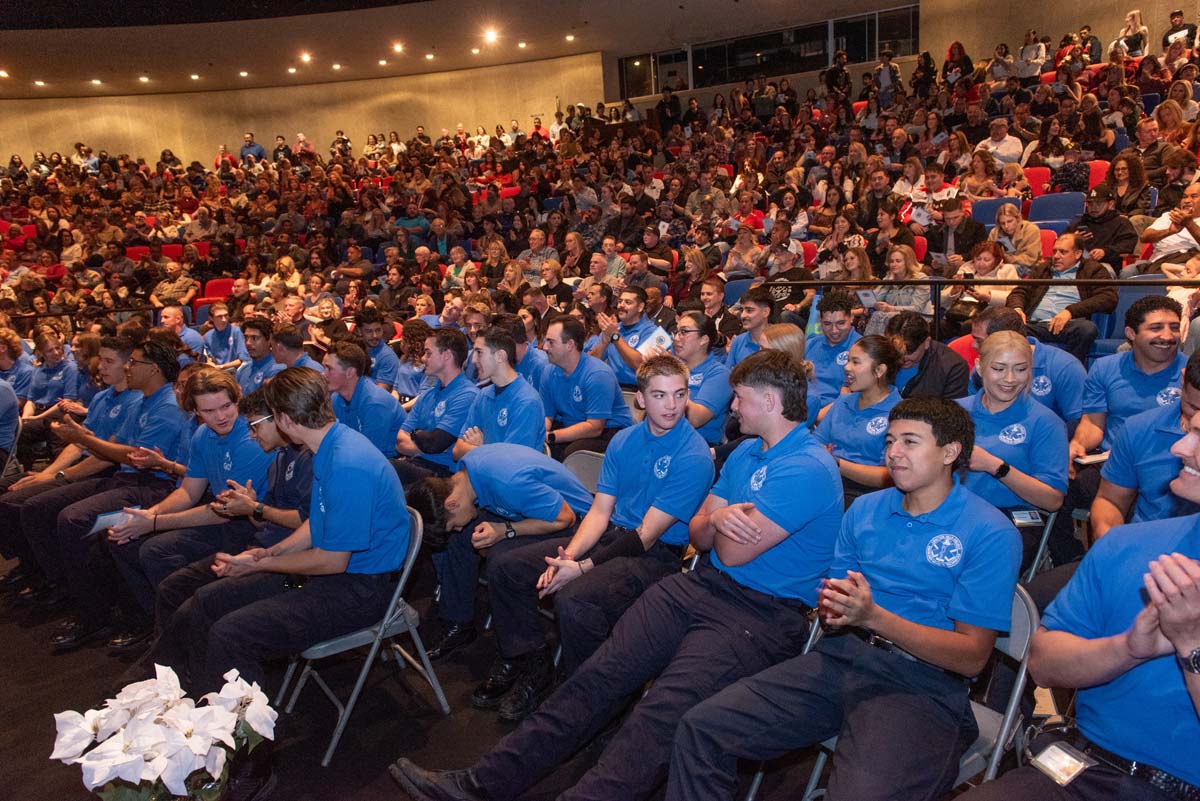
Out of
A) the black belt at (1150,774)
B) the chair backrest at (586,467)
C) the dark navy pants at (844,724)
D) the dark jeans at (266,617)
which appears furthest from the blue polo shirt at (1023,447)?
the dark jeans at (266,617)

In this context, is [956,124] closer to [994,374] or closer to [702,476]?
[994,374]

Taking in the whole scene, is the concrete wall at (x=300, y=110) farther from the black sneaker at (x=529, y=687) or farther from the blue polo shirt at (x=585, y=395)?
the black sneaker at (x=529, y=687)

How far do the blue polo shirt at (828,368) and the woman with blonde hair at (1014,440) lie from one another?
1.43m

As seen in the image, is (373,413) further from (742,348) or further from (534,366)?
(742,348)

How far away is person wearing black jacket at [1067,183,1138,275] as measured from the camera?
599 centimetres

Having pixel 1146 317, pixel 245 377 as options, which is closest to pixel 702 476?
pixel 1146 317

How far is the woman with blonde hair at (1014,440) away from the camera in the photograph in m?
3.08

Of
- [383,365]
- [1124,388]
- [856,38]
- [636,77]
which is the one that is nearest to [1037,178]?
[1124,388]

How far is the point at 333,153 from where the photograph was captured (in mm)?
19578

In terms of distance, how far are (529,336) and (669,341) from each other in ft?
4.28

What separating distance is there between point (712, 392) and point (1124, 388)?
2.03m

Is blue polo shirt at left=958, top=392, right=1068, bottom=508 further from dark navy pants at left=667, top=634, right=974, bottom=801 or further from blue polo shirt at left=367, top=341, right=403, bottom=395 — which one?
blue polo shirt at left=367, top=341, right=403, bottom=395

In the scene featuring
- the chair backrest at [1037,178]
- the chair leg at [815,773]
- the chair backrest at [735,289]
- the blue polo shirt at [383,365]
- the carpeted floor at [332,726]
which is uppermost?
the chair backrest at [1037,178]

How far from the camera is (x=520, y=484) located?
3.33 meters
